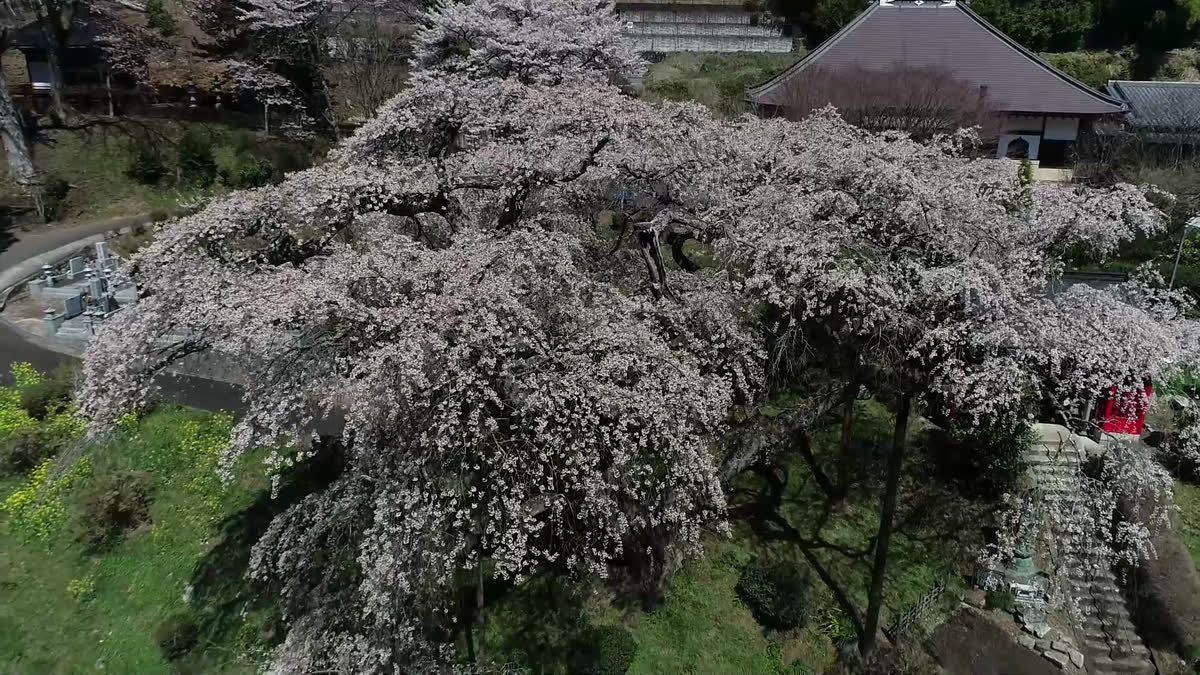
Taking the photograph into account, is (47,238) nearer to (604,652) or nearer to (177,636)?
(177,636)

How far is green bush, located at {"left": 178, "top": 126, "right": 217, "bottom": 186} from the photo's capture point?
24672 millimetres

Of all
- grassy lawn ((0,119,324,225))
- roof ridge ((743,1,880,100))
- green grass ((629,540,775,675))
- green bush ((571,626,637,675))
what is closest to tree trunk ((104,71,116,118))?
grassy lawn ((0,119,324,225))

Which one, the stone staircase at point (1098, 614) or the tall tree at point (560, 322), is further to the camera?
the stone staircase at point (1098, 614)

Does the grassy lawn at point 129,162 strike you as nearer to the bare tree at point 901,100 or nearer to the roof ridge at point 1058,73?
the bare tree at point 901,100

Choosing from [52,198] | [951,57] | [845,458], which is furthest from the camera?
[951,57]

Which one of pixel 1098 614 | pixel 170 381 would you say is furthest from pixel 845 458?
pixel 170 381

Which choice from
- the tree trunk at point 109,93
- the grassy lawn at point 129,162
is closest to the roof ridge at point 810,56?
the grassy lawn at point 129,162

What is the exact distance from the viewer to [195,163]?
81.3ft

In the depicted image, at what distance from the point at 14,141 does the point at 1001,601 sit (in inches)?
1154

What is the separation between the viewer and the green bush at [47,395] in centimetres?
1268

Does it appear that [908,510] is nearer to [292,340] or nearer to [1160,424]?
[1160,424]

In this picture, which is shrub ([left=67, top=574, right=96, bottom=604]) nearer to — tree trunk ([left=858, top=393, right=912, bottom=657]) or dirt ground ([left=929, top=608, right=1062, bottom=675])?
tree trunk ([left=858, top=393, right=912, bottom=657])

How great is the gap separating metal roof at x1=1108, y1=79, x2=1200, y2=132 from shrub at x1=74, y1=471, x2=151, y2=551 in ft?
103

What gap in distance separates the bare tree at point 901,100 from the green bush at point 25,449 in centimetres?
1930
